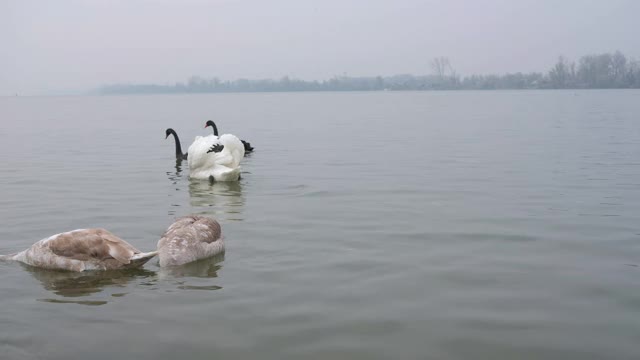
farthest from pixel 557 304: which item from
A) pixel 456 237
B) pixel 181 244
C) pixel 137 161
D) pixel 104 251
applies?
pixel 137 161

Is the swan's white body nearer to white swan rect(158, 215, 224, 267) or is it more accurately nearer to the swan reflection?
the swan reflection

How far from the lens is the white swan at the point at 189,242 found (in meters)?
10.3

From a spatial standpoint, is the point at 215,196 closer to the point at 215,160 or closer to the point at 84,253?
the point at 215,160

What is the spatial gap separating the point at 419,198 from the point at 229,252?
21.7 feet

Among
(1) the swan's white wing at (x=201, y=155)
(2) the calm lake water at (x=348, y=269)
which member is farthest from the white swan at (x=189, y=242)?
(1) the swan's white wing at (x=201, y=155)

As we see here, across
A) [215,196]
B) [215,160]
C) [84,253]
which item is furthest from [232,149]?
[84,253]

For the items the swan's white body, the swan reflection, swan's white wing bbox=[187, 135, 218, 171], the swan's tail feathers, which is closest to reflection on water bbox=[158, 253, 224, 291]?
the swan's tail feathers

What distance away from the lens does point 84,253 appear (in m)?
10.3

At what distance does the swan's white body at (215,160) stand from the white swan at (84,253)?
9.60 meters

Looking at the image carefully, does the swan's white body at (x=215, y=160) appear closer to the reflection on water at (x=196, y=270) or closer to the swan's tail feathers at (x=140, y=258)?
the reflection on water at (x=196, y=270)

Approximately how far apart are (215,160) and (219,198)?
3.40 meters

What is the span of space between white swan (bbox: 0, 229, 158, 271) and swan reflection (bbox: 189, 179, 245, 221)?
425 cm

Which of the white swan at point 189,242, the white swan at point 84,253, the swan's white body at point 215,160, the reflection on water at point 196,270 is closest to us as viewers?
the reflection on water at point 196,270

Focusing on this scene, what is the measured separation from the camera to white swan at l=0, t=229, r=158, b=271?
33.3 ft
